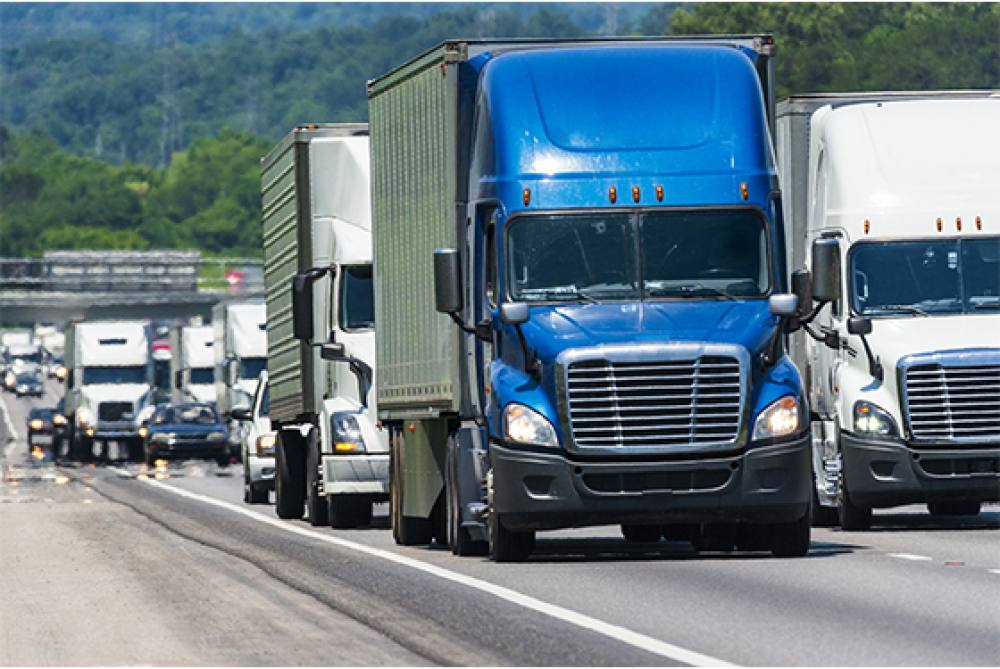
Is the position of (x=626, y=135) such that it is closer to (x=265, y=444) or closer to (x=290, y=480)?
(x=290, y=480)

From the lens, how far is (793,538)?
21.4 metres

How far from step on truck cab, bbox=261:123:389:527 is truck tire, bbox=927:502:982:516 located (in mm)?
5493

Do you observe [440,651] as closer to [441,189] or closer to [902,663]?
[902,663]

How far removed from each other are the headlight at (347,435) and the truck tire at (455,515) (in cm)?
617

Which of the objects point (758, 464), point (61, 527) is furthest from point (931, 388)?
point (61, 527)

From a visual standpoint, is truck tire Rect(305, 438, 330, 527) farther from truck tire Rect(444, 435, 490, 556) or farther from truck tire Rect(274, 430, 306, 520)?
truck tire Rect(444, 435, 490, 556)

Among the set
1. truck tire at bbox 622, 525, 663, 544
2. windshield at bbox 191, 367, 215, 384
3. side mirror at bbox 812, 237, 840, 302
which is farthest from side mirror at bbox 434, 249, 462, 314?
windshield at bbox 191, 367, 215, 384

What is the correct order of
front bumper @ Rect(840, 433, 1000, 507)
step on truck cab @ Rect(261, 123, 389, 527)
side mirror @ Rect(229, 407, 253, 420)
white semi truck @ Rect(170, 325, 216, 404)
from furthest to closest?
white semi truck @ Rect(170, 325, 216, 404) < side mirror @ Rect(229, 407, 253, 420) < step on truck cab @ Rect(261, 123, 389, 527) < front bumper @ Rect(840, 433, 1000, 507)

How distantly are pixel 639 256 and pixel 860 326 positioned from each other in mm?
4865

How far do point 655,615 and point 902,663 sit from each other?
117 inches

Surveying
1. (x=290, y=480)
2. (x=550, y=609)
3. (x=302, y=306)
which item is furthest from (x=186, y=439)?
(x=550, y=609)

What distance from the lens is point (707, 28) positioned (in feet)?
557

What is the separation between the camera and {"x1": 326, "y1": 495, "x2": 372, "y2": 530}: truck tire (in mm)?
29500

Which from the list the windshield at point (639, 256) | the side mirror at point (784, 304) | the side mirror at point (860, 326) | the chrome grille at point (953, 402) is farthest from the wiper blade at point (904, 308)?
the side mirror at point (784, 304)
